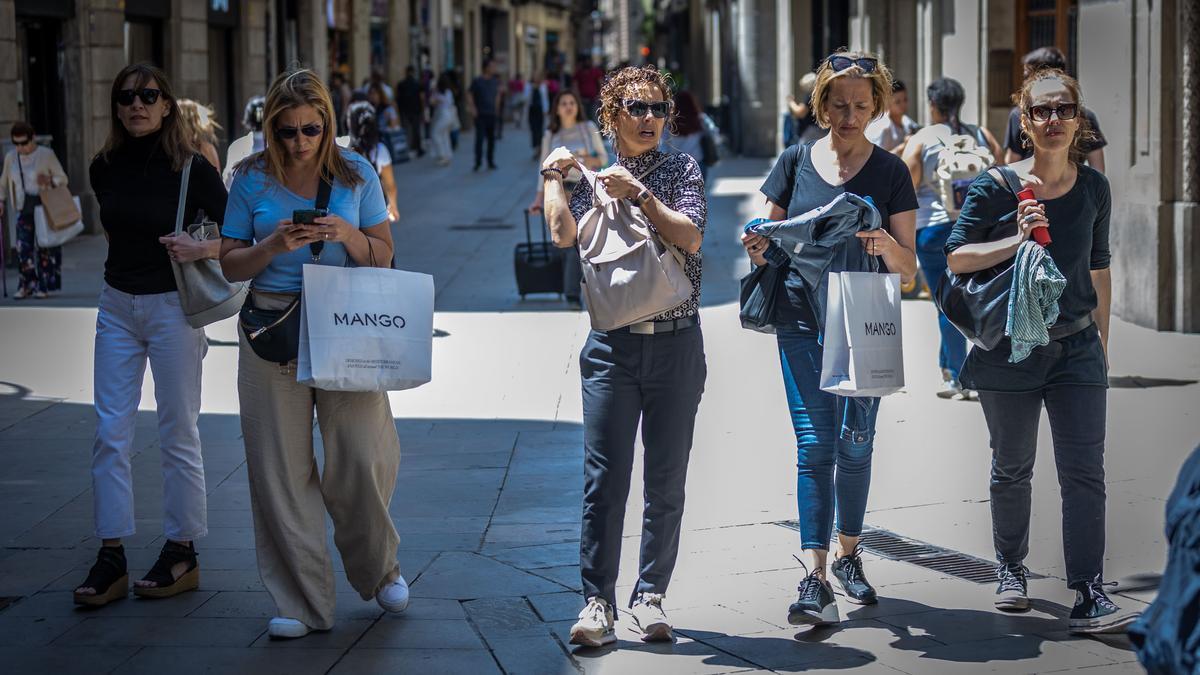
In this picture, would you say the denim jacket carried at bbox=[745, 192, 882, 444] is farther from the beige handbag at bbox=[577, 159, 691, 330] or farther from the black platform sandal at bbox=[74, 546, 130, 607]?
the black platform sandal at bbox=[74, 546, 130, 607]

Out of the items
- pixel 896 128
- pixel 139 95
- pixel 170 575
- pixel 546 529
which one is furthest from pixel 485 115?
pixel 170 575

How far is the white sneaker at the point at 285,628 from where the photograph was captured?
535cm

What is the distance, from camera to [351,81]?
38281 mm

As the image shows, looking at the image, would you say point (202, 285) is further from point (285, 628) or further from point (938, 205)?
point (938, 205)

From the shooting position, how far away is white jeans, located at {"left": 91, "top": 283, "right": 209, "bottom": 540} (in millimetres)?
5863

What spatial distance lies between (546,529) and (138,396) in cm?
179

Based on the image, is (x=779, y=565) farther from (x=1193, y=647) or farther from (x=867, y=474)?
(x=1193, y=647)

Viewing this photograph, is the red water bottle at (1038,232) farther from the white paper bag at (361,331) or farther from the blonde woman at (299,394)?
the blonde woman at (299,394)

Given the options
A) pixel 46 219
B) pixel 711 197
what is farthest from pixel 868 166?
pixel 711 197

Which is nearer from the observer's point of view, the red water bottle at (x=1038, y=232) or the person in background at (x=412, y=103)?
the red water bottle at (x=1038, y=232)

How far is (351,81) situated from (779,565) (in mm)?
33323

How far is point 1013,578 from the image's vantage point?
5.66m

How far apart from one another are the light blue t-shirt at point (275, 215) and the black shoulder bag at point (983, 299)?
6.52 feet

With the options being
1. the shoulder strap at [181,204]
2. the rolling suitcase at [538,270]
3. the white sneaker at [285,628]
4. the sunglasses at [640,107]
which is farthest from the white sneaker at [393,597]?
the rolling suitcase at [538,270]
